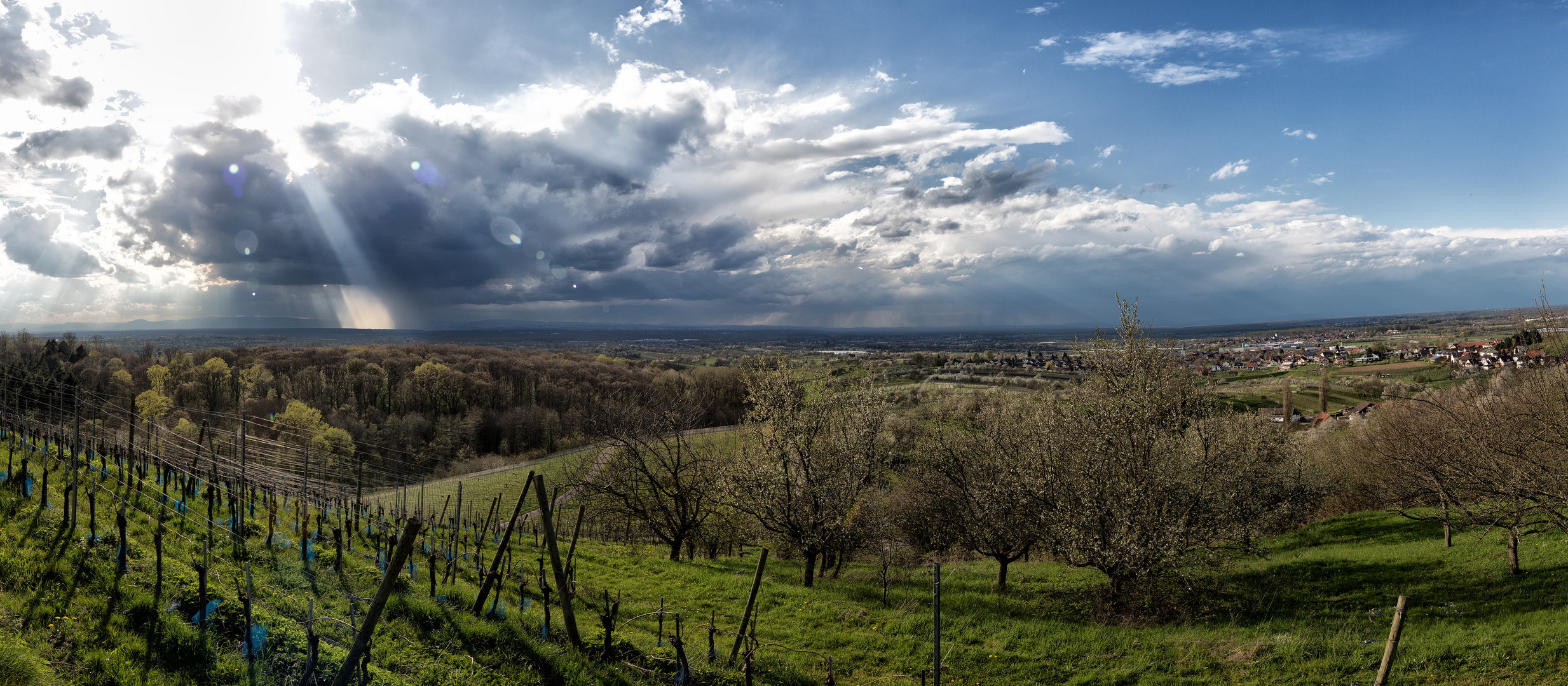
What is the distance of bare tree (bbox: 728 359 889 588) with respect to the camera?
18.8m

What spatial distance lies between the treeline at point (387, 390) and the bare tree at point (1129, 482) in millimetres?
46023

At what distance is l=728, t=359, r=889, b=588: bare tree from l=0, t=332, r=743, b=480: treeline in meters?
39.5

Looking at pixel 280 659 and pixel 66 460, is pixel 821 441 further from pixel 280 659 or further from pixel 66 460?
pixel 66 460

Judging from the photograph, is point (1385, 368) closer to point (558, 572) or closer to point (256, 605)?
point (558, 572)

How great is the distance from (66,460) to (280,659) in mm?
A: 11898

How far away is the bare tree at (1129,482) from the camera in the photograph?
1470 cm

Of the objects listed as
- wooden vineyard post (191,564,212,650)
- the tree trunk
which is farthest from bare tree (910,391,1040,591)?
wooden vineyard post (191,564,212,650)

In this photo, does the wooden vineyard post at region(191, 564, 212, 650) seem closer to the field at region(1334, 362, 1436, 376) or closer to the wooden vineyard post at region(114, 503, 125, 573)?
the wooden vineyard post at region(114, 503, 125, 573)

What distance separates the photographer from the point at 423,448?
233ft

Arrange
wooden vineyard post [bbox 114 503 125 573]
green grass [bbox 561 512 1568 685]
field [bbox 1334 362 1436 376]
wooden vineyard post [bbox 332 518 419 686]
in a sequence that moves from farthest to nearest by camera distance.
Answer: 1. field [bbox 1334 362 1436 376]
2. green grass [bbox 561 512 1568 685]
3. wooden vineyard post [bbox 114 503 125 573]
4. wooden vineyard post [bbox 332 518 419 686]

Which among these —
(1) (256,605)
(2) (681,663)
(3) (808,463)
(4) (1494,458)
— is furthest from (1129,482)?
(1) (256,605)

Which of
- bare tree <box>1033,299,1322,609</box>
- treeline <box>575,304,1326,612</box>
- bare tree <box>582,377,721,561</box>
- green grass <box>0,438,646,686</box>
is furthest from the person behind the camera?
bare tree <box>582,377,721,561</box>

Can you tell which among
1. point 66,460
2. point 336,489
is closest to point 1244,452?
point 66,460

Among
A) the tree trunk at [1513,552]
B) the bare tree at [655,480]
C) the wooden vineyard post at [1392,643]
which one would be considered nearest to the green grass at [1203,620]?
the tree trunk at [1513,552]
